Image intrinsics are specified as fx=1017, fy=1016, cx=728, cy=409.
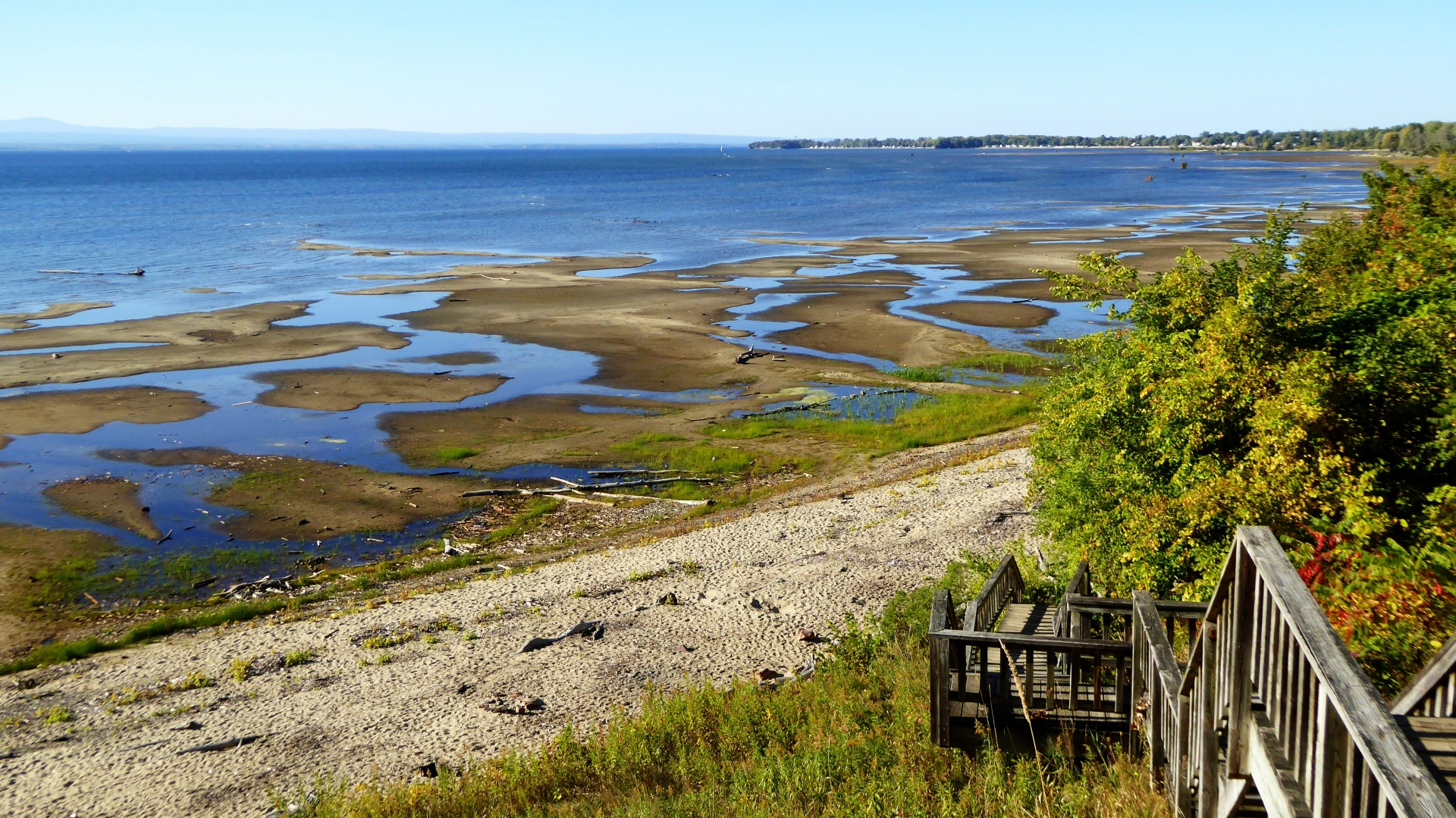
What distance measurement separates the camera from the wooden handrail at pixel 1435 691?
18.2ft

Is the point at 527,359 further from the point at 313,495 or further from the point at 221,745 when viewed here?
the point at 221,745

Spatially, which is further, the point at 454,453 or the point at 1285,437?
the point at 454,453

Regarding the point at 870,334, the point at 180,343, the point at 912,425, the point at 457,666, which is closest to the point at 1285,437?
the point at 457,666

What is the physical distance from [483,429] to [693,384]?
816 cm

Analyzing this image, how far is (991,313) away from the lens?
4694 cm

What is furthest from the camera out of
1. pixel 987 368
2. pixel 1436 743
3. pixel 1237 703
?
pixel 987 368

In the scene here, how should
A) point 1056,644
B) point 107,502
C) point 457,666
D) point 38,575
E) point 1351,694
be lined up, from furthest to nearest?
point 107,502, point 38,575, point 457,666, point 1056,644, point 1351,694

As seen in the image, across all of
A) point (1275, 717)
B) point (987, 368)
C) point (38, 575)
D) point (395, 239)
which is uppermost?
point (395, 239)

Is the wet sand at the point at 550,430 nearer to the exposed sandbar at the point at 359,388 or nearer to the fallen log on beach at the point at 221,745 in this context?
the exposed sandbar at the point at 359,388

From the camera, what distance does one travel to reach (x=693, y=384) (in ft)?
119

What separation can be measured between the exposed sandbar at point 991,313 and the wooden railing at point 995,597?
110 ft

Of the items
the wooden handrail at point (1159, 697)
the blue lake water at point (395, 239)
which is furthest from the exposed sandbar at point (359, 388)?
the wooden handrail at point (1159, 697)

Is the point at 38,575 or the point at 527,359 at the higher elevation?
the point at 527,359

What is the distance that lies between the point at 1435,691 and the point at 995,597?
198 inches
